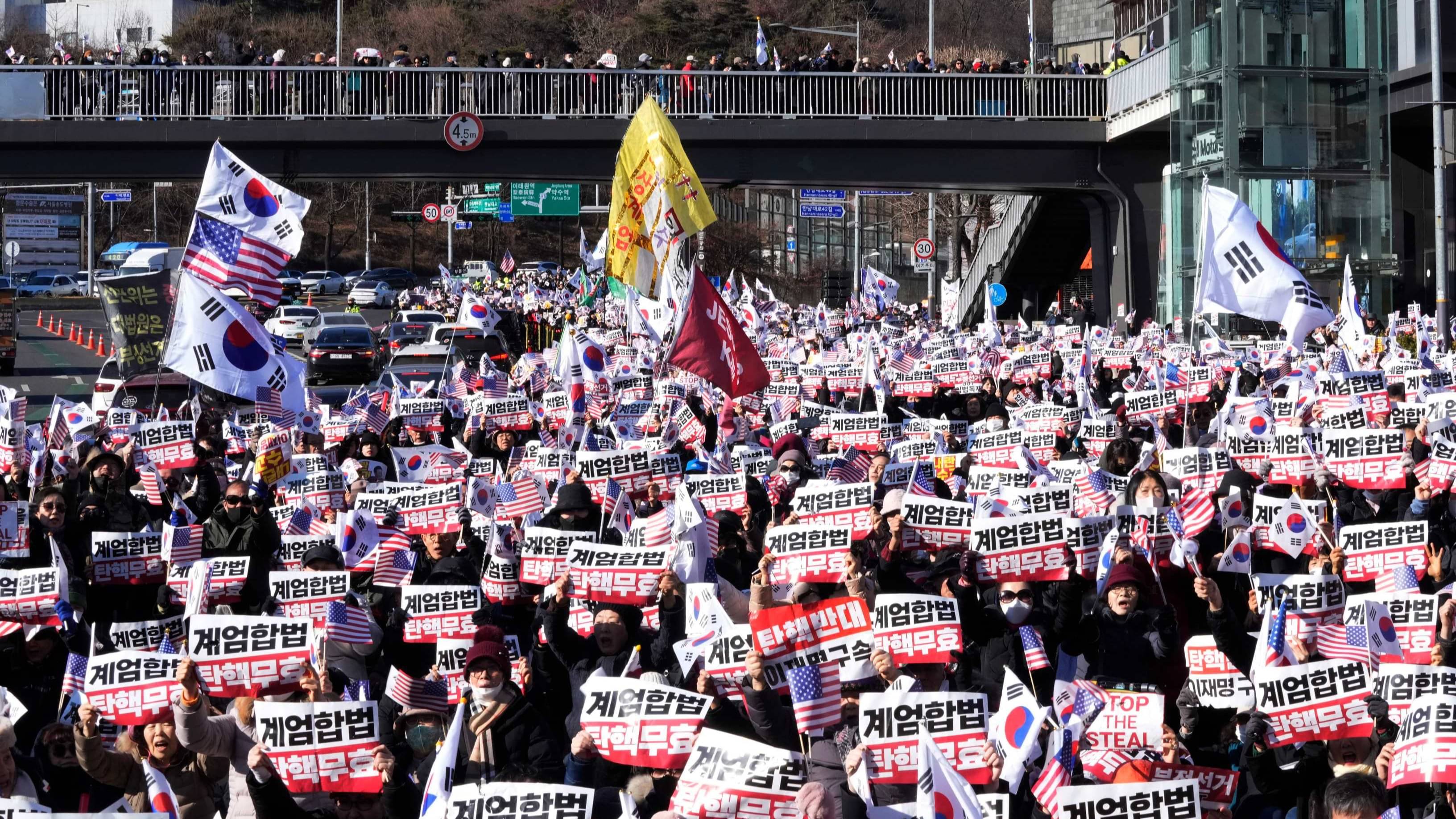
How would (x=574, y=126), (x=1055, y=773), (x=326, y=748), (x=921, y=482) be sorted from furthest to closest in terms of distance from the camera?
1. (x=574, y=126)
2. (x=921, y=482)
3. (x=326, y=748)
4. (x=1055, y=773)

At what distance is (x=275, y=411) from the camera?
1802cm

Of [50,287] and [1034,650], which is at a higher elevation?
[50,287]

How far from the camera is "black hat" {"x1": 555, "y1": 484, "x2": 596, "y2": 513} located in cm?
1237

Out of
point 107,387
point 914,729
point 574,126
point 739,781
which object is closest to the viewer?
point 739,781

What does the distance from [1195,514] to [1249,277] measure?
6.79 m

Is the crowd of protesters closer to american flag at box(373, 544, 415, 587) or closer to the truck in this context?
american flag at box(373, 544, 415, 587)

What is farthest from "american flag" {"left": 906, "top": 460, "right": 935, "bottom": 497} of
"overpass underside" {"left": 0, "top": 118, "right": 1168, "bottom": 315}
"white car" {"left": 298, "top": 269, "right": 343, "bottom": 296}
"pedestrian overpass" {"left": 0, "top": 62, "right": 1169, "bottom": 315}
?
"white car" {"left": 298, "top": 269, "right": 343, "bottom": 296}

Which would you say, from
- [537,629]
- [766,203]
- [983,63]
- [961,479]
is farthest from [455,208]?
[537,629]

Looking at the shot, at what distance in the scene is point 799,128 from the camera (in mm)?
40094

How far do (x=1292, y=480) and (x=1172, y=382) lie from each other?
6935mm

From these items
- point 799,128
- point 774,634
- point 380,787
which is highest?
point 799,128

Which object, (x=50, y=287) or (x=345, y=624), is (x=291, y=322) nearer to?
(x=50, y=287)

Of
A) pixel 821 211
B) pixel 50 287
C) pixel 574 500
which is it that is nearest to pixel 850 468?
pixel 574 500

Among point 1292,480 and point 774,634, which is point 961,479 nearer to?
point 1292,480
